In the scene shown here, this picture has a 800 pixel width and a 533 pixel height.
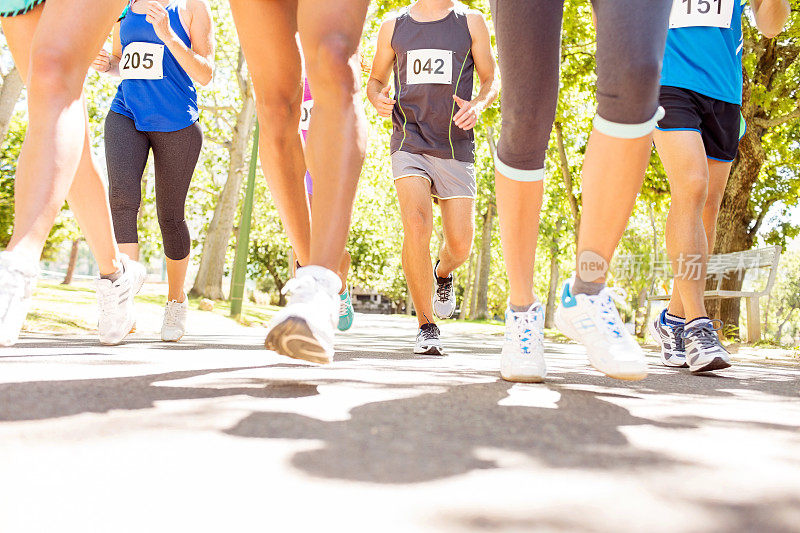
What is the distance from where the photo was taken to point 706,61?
12.1 ft

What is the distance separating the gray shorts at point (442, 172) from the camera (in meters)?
4.54

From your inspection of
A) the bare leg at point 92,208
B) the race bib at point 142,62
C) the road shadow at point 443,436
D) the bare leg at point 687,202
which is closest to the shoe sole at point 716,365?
the bare leg at point 687,202

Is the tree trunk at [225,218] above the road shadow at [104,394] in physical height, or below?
above

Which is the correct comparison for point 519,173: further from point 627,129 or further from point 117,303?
point 117,303

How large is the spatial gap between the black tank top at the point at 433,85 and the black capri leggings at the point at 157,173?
1354 mm

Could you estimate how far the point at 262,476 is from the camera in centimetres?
99

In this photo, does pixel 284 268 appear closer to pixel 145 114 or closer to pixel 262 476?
pixel 145 114

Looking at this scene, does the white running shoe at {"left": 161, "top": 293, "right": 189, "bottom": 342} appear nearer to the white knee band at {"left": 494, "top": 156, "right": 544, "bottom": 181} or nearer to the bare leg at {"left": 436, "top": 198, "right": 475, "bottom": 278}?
the bare leg at {"left": 436, "top": 198, "right": 475, "bottom": 278}

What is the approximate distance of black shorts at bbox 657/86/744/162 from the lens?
11.6 feet

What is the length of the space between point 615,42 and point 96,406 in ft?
5.74

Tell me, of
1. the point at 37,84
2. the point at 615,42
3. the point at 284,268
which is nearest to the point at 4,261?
the point at 37,84

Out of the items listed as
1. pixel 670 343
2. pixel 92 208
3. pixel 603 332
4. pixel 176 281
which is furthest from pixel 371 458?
pixel 176 281

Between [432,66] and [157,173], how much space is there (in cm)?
192

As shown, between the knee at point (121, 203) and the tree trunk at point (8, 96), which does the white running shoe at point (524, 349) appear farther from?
the tree trunk at point (8, 96)
